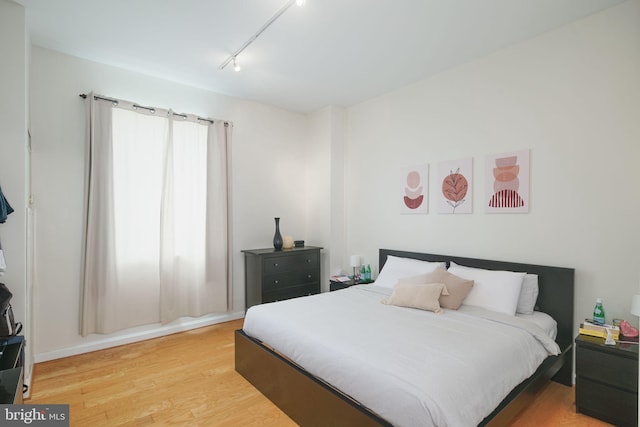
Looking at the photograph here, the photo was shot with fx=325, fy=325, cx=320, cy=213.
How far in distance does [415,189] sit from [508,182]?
96 cm

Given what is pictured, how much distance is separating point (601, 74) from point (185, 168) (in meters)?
3.89

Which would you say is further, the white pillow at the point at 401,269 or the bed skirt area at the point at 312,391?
the white pillow at the point at 401,269

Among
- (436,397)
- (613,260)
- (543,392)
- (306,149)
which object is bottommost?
(543,392)

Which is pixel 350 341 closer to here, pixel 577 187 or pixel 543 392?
pixel 543 392

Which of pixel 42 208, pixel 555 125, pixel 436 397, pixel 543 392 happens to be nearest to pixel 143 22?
pixel 42 208

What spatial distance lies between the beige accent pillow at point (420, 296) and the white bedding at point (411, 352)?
6 centimetres

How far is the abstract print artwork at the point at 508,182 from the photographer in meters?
2.79

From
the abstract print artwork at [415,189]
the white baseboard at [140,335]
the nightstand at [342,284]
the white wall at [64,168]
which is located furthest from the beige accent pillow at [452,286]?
the white wall at [64,168]

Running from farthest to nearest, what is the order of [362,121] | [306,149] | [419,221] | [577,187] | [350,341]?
[306,149] < [362,121] < [419,221] < [577,187] < [350,341]

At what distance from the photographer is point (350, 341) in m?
1.99

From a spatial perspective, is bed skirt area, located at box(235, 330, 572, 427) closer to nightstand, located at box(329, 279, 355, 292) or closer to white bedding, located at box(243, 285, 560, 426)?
white bedding, located at box(243, 285, 560, 426)

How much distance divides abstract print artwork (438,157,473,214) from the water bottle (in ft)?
3.89

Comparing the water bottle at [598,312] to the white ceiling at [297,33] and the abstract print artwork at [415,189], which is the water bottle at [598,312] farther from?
the white ceiling at [297,33]

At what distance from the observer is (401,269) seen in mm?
3385
